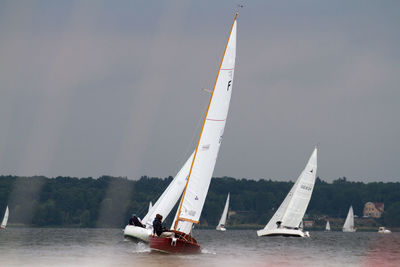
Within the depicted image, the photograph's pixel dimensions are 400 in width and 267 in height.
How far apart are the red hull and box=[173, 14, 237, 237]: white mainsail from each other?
83 cm

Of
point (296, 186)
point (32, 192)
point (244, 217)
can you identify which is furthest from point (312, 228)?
point (296, 186)

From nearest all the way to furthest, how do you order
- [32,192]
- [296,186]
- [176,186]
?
1. [176,186]
2. [296,186]
3. [32,192]

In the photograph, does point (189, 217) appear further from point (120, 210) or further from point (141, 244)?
point (120, 210)

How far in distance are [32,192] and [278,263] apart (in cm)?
14198

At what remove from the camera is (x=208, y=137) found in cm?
3450

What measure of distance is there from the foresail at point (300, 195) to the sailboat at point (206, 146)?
3562cm

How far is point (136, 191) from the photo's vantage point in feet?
Result: 578

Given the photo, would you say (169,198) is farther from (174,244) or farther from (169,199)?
(174,244)

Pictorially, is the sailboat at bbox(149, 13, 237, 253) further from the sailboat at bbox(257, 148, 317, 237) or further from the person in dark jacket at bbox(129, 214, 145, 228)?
the sailboat at bbox(257, 148, 317, 237)

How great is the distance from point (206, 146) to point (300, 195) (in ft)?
121

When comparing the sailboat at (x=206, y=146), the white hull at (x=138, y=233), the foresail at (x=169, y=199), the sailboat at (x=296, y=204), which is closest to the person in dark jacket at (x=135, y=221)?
the white hull at (x=138, y=233)

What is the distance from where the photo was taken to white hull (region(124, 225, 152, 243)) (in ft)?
139

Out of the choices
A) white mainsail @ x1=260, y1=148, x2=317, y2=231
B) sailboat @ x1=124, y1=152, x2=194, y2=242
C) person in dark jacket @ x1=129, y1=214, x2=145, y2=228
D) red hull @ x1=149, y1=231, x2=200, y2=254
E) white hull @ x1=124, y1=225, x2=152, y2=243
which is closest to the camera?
red hull @ x1=149, y1=231, x2=200, y2=254

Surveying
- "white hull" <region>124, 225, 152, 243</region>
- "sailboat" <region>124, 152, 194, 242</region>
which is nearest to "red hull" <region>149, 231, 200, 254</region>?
"white hull" <region>124, 225, 152, 243</region>
